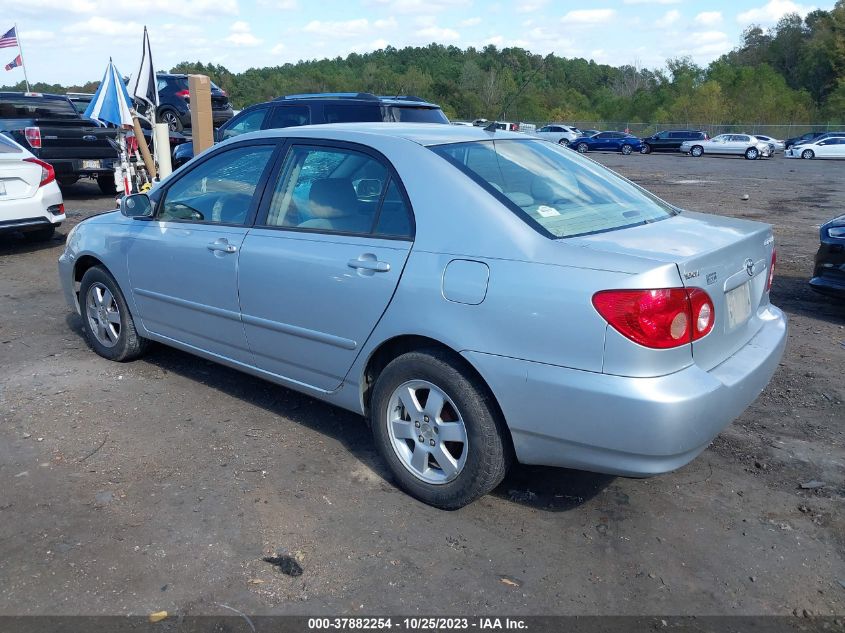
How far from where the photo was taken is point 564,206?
3521mm

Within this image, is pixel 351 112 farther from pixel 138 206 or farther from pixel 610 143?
pixel 610 143

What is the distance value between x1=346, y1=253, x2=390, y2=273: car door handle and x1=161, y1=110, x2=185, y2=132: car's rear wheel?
15.9 meters

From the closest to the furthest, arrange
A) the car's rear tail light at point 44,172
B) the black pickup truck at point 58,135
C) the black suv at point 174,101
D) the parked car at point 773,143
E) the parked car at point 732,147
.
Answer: the car's rear tail light at point 44,172, the black pickup truck at point 58,135, the black suv at point 174,101, the parked car at point 732,147, the parked car at point 773,143

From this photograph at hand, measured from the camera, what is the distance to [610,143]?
45.6 metres

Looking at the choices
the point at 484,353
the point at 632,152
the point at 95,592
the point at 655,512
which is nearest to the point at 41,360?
the point at 95,592

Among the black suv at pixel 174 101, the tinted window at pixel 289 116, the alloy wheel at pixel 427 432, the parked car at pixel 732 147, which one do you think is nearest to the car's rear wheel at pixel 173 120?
the black suv at pixel 174 101

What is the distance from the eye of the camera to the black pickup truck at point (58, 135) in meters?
12.0

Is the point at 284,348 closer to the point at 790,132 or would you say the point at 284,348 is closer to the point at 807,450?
the point at 807,450

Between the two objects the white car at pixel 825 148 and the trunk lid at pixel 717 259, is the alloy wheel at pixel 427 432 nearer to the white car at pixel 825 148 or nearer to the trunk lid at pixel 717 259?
the trunk lid at pixel 717 259

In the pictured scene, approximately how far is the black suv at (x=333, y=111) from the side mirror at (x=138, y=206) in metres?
4.73

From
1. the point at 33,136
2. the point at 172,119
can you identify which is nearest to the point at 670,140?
the point at 172,119

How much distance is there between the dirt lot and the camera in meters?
2.86

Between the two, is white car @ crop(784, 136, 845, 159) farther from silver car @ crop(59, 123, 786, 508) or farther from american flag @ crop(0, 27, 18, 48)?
silver car @ crop(59, 123, 786, 508)

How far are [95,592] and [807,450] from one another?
3.56m
